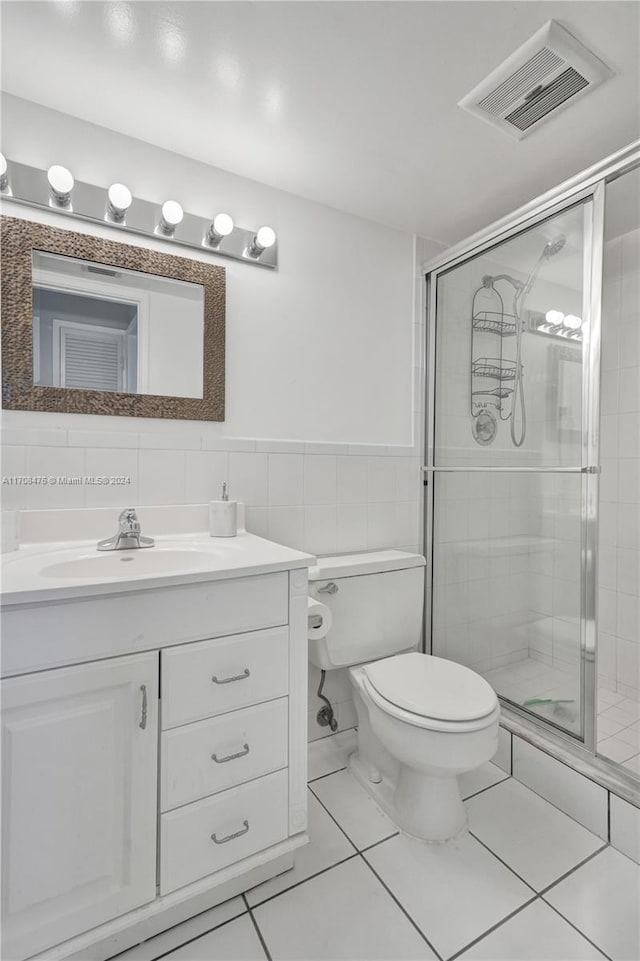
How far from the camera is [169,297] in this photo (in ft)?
4.86

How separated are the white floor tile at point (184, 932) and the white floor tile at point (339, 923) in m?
0.07

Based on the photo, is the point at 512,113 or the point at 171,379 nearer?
the point at 512,113

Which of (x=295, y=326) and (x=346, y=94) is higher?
(x=346, y=94)

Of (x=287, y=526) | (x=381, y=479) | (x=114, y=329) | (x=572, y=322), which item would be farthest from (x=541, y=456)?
(x=114, y=329)

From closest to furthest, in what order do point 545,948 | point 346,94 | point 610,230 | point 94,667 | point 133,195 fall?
1. point 94,667
2. point 545,948
3. point 346,94
4. point 133,195
5. point 610,230

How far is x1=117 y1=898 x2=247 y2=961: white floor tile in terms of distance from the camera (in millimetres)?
966

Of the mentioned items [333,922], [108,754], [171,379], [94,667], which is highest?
[171,379]

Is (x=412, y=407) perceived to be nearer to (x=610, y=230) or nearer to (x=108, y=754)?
(x=610, y=230)

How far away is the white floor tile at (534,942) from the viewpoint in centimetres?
96

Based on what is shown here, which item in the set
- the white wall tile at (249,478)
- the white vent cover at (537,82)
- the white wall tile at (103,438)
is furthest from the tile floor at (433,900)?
the white vent cover at (537,82)

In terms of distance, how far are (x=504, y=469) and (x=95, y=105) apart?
5.87 ft

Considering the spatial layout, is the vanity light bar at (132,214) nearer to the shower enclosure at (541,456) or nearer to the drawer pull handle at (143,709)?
the shower enclosure at (541,456)

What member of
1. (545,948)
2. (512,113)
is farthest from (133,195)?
(545,948)

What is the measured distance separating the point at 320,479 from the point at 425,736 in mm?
934
